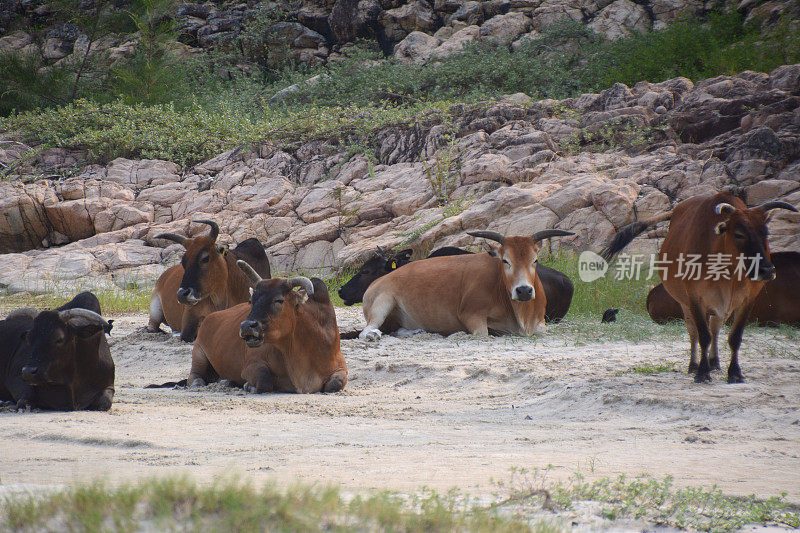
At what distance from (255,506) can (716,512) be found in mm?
1692

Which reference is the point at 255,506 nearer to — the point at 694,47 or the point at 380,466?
the point at 380,466

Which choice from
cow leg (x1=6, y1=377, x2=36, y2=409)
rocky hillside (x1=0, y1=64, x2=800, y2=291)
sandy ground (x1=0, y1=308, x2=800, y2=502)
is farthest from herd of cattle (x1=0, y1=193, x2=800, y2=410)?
rocky hillside (x1=0, y1=64, x2=800, y2=291)

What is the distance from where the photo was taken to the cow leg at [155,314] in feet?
35.2

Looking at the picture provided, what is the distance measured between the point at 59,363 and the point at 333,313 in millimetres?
2437

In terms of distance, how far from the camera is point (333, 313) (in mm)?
6961

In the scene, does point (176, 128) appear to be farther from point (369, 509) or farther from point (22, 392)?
point (369, 509)

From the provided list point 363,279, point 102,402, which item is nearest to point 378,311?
point 363,279

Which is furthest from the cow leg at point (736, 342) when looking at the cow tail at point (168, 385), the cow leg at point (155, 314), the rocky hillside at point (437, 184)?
the cow leg at point (155, 314)

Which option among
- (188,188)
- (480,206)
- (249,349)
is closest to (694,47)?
(480,206)

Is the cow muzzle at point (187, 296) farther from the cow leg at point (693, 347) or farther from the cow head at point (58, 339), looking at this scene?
the cow leg at point (693, 347)

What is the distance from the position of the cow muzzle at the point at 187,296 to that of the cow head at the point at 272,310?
7.83ft

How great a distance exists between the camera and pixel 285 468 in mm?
3361

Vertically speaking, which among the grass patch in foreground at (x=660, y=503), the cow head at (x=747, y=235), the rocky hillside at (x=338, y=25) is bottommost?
the grass patch in foreground at (x=660, y=503)

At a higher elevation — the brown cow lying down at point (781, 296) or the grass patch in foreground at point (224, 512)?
the brown cow lying down at point (781, 296)
